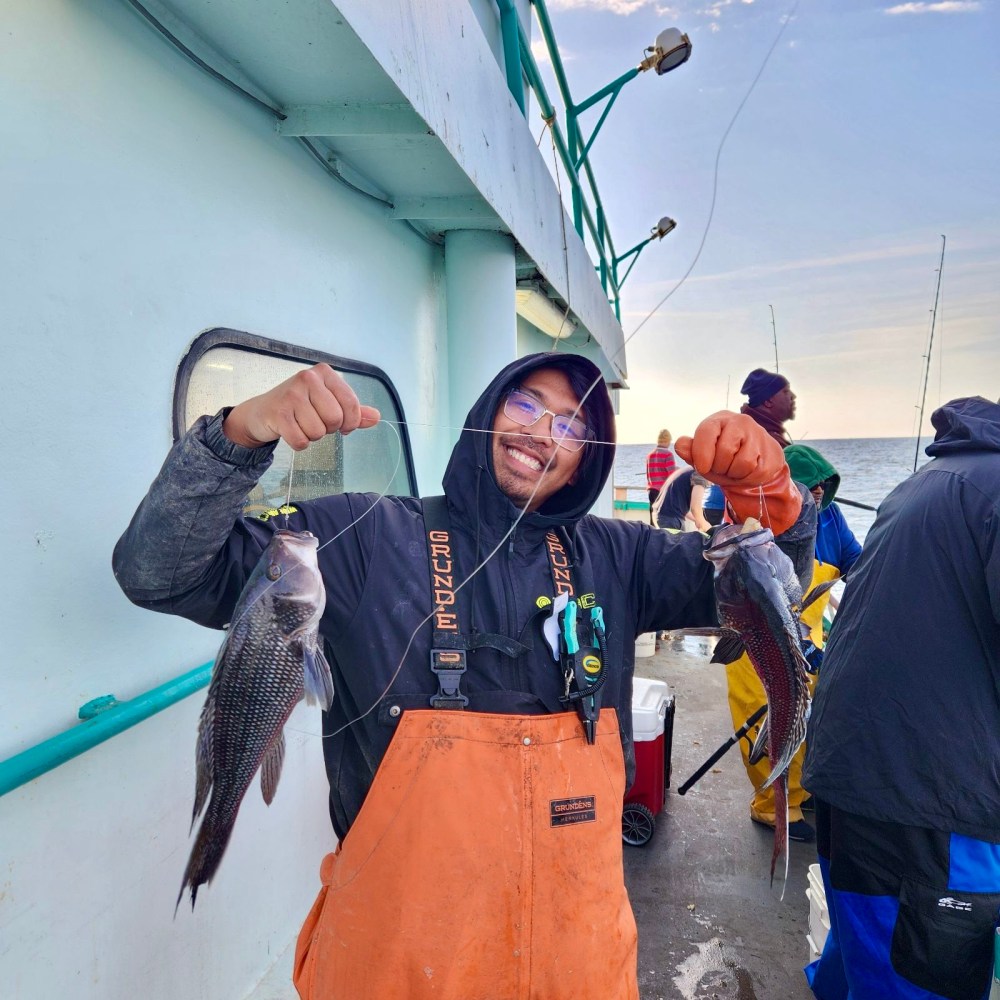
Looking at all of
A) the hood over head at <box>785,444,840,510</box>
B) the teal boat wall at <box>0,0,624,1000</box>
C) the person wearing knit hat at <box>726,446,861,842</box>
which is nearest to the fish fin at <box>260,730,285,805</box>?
the teal boat wall at <box>0,0,624,1000</box>

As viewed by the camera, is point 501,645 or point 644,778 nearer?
point 501,645

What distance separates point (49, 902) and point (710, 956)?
296 cm

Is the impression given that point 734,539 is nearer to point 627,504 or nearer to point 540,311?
point 540,311

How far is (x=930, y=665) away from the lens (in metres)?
2.31

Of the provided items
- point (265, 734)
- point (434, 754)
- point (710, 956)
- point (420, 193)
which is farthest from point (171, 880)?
point (420, 193)

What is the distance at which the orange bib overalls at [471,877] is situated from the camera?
1.56m

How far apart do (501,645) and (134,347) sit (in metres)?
1.40

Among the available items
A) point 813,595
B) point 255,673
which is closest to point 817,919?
point 813,595

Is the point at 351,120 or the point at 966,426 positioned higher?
the point at 351,120

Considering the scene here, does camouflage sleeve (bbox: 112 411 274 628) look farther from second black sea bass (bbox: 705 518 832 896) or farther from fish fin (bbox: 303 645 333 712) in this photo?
second black sea bass (bbox: 705 518 832 896)

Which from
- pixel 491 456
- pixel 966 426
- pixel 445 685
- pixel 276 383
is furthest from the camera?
pixel 276 383

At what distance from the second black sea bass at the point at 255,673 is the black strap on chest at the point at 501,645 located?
1.04 feet

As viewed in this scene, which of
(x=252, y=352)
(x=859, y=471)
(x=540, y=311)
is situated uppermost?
(x=540, y=311)

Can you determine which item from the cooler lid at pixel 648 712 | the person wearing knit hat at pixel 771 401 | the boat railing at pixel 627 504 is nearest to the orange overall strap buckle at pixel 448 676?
the cooler lid at pixel 648 712
